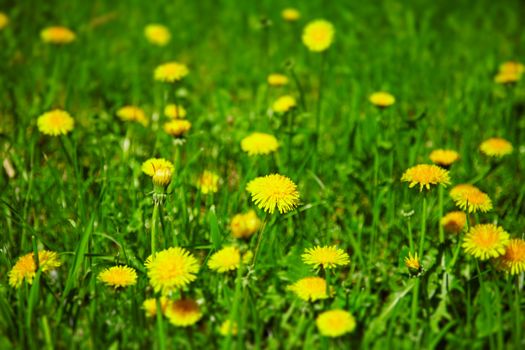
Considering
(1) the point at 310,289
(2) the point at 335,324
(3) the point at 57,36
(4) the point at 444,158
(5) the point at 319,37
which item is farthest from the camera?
(3) the point at 57,36

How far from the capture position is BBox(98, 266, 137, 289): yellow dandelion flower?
147cm

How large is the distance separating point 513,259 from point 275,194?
649mm

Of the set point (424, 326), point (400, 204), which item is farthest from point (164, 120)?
point (424, 326)

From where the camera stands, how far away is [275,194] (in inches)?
63.9

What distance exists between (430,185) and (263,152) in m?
0.59

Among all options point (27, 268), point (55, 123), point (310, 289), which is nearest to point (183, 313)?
point (310, 289)

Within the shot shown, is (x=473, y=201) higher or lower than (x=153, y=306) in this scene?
higher

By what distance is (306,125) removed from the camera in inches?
98.6

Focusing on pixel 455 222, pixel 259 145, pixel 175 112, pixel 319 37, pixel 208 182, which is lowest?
pixel 455 222

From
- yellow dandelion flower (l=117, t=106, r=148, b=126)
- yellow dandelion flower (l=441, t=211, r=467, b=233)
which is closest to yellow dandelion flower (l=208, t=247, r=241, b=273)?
yellow dandelion flower (l=441, t=211, r=467, b=233)

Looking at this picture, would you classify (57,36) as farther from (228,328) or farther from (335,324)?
(335,324)

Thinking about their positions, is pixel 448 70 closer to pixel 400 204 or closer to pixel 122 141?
pixel 400 204

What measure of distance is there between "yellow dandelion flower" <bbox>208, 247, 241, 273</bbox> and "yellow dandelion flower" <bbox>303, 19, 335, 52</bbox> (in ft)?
4.14

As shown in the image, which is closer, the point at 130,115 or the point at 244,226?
the point at 244,226
